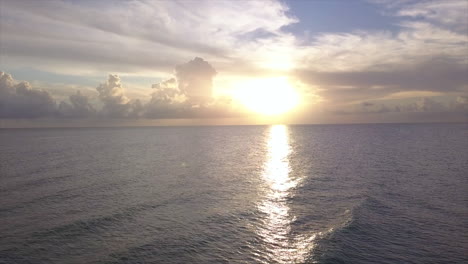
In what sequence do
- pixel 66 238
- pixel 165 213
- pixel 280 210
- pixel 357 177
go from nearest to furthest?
pixel 66 238 → pixel 165 213 → pixel 280 210 → pixel 357 177

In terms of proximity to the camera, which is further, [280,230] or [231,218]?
[231,218]

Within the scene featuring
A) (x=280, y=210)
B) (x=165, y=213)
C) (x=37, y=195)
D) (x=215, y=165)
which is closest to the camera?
(x=165, y=213)

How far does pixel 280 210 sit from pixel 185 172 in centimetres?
3426

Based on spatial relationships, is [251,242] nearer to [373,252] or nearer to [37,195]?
[373,252]

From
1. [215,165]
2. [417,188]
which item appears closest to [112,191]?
[215,165]

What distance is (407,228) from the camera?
108 feet

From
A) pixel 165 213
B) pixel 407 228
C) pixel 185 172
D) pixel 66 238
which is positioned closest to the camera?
pixel 66 238

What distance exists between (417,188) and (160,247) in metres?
48.5

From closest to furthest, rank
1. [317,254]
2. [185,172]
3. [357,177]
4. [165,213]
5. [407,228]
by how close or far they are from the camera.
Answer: [317,254] → [407,228] → [165,213] → [357,177] → [185,172]

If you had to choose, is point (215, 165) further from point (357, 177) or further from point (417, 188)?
point (417, 188)

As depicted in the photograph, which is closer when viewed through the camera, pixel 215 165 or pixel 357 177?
pixel 357 177

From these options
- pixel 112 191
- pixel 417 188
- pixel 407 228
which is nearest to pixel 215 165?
pixel 112 191

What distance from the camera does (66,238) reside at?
96.2ft

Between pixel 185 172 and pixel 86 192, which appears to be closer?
pixel 86 192
